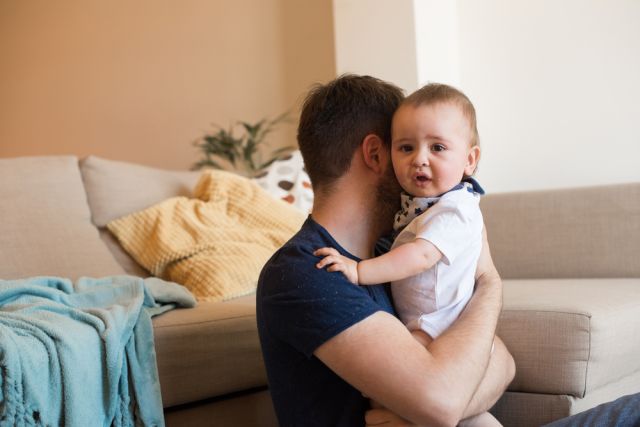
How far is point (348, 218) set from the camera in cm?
137

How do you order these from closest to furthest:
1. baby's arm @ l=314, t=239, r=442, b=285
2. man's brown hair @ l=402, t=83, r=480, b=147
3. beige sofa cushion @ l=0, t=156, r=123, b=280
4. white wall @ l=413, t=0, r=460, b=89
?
1. baby's arm @ l=314, t=239, r=442, b=285
2. man's brown hair @ l=402, t=83, r=480, b=147
3. beige sofa cushion @ l=0, t=156, r=123, b=280
4. white wall @ l=413, t=0, r=460, b=89

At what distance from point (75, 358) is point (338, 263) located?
0.59m

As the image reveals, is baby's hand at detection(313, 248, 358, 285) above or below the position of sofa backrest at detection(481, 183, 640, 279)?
above

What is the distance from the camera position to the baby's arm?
1.26m

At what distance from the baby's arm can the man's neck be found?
8 centimetres

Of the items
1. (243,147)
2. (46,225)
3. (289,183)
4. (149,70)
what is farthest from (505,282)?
(149,70)

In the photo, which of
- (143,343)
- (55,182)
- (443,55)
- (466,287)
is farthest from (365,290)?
(443,55)

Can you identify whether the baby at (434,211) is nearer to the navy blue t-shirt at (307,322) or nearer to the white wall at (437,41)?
the navy blue t-shirt at (307,322)

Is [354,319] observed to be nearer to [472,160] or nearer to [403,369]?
[403,369]

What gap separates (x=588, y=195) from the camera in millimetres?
2584

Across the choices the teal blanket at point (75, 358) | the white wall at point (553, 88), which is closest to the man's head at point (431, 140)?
the teal blanket at point (75, 358)

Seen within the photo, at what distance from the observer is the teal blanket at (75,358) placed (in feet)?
4.60

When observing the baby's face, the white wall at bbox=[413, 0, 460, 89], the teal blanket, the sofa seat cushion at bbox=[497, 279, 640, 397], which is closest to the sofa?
the sofa seat cushion at bbox=[497, 279, 640, 397]

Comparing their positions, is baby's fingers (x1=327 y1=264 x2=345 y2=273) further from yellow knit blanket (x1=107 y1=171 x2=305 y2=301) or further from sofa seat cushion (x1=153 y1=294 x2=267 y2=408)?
yellow knit blanket (x1=107 y1=171 x2=305 y2=301)
